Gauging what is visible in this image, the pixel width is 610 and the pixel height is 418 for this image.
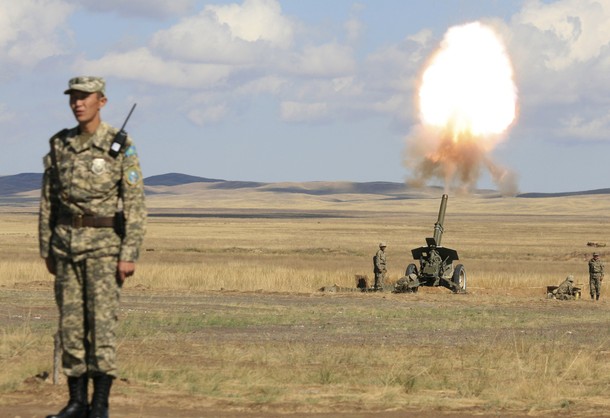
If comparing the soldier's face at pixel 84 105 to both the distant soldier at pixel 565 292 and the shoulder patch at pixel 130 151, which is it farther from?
the distant soldier at pixel 565 292

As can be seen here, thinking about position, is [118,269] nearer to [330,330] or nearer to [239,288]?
[330,330]

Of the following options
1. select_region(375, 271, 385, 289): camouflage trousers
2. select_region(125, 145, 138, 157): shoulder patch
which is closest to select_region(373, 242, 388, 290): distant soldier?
select_region(375, 271, 385, 289): camouflage trousers

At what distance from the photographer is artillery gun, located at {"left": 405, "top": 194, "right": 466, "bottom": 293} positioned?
35.3m

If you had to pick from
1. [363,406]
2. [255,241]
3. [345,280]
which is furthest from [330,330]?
[255,241]

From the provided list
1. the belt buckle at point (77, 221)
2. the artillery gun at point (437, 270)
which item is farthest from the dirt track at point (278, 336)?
the belt buckle at point (77, 221)

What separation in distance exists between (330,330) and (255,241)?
56255 millimetres

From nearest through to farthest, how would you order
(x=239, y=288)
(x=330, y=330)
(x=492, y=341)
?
1. (x=492, y=341)
2. (x=330, y=330)
3. (x=239, y=288)

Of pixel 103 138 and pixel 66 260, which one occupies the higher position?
pixel 103 138

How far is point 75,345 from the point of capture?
8406 mm

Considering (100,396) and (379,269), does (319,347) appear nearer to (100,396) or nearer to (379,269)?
(100,396)

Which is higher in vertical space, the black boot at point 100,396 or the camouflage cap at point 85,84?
the camouflage cap at point 85,84

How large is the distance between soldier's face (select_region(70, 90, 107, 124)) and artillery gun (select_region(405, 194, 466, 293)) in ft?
88.3

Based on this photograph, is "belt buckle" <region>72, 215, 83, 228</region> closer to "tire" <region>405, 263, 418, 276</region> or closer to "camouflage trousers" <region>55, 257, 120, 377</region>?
"camouflage trousers" <region>55, 257, 120, 377</region>

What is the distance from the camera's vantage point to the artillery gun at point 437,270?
35312mm
